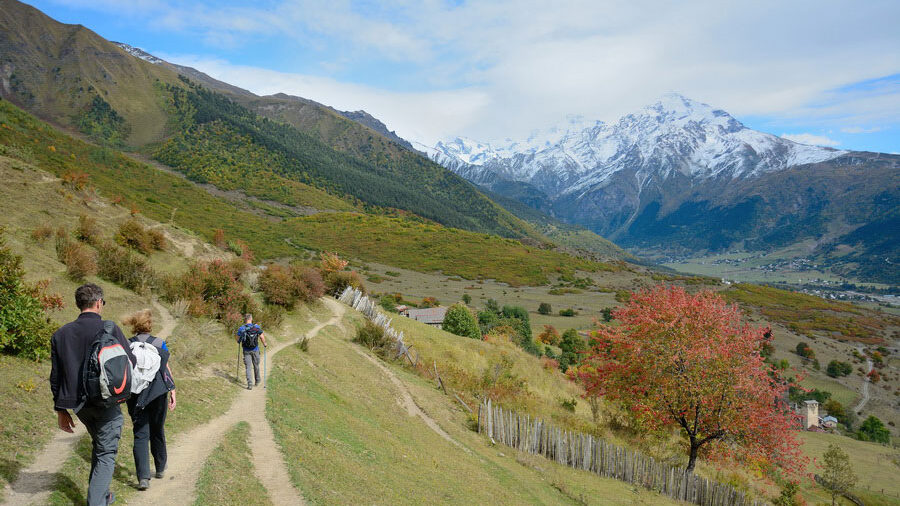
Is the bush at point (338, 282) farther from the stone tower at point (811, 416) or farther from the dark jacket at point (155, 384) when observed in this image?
the stone tower at point (811, 416)

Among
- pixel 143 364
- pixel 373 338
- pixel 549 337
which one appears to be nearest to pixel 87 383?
pixel 143 364

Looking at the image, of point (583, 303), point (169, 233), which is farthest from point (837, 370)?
point (169, 233)

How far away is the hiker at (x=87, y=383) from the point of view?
4.64 metres

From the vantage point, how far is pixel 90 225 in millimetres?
17109

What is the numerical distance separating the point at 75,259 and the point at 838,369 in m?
102

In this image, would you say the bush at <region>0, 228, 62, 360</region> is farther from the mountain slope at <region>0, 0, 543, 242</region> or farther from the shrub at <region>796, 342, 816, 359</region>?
the mountain slope at <region>0, 0, 543, 242</region>

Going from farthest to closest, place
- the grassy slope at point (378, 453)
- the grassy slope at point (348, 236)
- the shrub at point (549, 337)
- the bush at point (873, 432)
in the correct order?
the grassy slope at point (348, 236), the shrub at point (549, 337), the bush at point (873, 432), the grassy slope at point (378, 453)

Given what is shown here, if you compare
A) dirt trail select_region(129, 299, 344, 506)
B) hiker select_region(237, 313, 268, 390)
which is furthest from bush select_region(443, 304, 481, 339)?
dirt trail select_region(129, 299, 344, 506)

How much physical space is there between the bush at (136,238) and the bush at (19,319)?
11.4m

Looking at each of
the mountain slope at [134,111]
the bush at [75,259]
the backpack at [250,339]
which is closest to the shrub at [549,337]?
the backpack at [250,339]

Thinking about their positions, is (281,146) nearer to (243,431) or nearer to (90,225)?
(90,225)

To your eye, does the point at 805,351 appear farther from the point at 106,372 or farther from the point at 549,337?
the point at 106,372

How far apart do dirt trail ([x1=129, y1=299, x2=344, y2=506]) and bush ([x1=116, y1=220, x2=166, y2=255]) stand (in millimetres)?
12905

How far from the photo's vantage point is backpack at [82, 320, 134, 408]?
4.68 m
